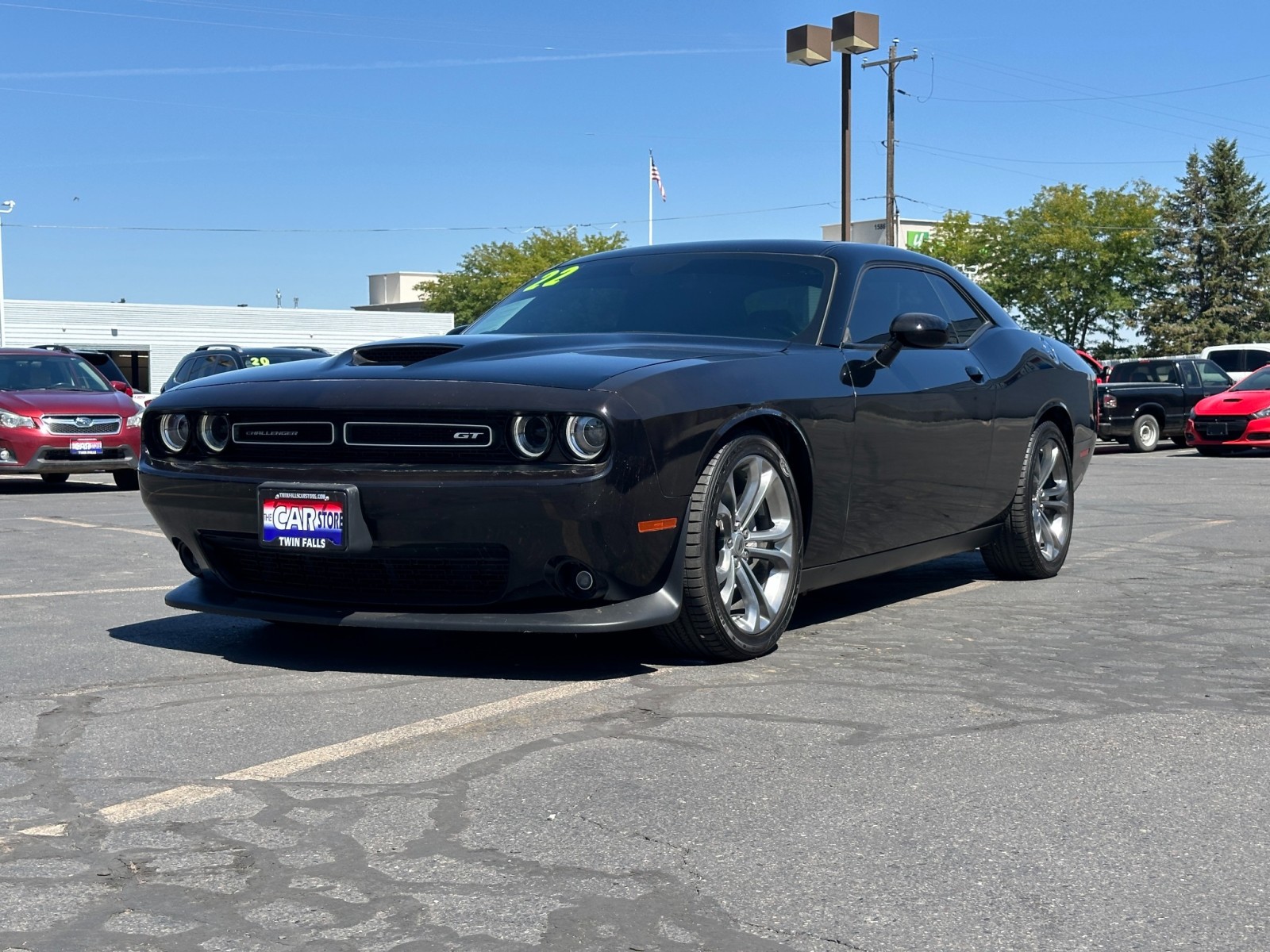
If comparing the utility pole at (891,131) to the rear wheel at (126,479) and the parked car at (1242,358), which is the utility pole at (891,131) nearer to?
the parked car at (1242,358)

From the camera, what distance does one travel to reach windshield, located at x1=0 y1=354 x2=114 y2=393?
1574 cm

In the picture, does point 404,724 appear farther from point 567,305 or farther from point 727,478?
point 567,305

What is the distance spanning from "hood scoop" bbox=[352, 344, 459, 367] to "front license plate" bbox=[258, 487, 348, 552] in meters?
0.57

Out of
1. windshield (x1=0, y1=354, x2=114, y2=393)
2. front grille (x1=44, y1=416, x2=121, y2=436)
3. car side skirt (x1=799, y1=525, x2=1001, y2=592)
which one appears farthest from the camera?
windshield (x1=0, y1=354, x2=114, y2=393)

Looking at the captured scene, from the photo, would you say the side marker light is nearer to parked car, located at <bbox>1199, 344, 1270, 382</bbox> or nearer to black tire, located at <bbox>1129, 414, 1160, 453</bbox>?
black tire, located at <bbox>1129, 414, 1160, 453</bbox>

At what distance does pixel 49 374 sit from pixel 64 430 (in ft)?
4.52

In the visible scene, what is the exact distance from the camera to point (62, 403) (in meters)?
15.0

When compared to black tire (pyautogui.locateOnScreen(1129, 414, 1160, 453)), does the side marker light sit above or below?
above

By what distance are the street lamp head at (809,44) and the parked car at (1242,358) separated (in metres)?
14.1

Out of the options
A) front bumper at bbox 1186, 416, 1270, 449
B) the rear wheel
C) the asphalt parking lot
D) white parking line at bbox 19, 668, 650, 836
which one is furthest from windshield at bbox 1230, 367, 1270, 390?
white parking line at bbox 19, 668, 650, 836

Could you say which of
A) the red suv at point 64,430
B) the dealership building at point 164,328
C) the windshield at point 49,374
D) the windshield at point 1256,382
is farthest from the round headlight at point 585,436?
the dealership building at point 164,328

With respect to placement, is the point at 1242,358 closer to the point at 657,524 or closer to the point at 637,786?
the point at 657,524

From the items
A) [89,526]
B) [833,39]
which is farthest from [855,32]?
[89,526]

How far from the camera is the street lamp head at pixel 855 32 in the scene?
71.9 feet
